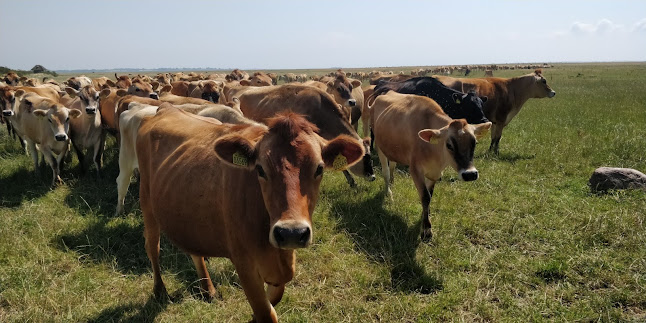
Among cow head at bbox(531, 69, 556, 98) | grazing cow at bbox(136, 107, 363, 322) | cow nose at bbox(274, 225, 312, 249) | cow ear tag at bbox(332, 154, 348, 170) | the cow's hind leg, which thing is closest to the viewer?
cow nose at bbox(274, 225, 312, 249)

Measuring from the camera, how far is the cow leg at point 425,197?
19.5 feet

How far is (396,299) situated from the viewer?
4.41m

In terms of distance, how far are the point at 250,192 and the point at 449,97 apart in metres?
7.76

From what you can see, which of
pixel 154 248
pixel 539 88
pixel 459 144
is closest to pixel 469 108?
pixel 459 144

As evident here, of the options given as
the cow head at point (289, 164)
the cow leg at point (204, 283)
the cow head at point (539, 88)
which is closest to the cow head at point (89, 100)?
the cow leg at point (204, 283)

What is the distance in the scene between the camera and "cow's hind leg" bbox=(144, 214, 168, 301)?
4321mm

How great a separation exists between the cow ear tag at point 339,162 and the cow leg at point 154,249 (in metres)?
2.40

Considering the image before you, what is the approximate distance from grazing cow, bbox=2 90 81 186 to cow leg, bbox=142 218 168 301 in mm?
5330

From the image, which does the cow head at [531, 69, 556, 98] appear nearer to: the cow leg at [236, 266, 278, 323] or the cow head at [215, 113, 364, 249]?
the cow head at [215, 113, 364, 249]

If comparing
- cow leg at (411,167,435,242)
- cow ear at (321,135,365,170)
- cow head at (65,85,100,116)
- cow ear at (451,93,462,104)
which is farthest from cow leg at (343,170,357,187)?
cow head at (65,85,100,116)

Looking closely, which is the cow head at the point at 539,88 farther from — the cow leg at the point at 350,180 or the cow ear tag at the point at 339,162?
the cow ear tag at the point at 339,162

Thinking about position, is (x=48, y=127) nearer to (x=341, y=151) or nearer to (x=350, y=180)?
(x=350, y=180)

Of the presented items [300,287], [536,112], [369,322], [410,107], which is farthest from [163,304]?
[536,112]

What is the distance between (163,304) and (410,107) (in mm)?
5108
